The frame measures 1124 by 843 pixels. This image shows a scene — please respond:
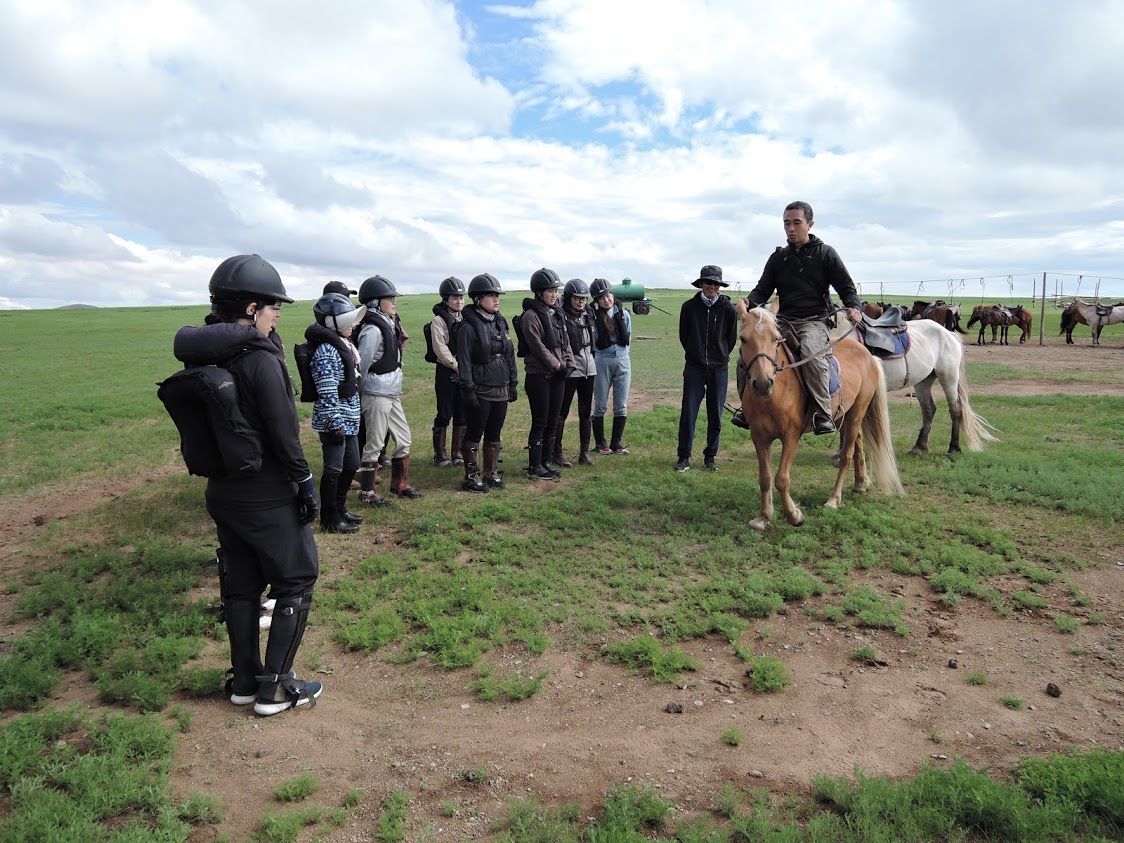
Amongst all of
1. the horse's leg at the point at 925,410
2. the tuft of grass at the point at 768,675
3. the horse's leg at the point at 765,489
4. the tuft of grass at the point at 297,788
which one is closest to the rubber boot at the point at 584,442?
the horse's leg at the point at 765,489

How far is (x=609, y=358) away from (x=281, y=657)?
7.07 meters

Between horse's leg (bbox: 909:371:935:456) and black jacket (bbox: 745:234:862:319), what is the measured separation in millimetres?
3689

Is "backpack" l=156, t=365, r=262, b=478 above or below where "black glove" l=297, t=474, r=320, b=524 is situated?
above

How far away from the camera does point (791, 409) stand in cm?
704

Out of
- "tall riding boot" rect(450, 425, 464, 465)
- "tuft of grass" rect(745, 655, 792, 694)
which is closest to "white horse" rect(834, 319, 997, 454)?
"tall riding boot" rect(450, 425, 464, 465)

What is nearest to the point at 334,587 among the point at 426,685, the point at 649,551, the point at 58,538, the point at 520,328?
the point at 426,685

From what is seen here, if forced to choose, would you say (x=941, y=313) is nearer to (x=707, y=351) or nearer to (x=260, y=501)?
(x=707, y=351)

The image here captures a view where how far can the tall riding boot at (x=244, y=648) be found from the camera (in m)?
4.04

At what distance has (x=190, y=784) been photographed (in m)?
3.42

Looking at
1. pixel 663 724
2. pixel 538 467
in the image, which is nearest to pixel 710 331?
pixel 538 467

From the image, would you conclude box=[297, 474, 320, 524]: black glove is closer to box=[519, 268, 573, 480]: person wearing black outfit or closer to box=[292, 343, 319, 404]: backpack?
box=[292, 343, 319, 404]: backpack

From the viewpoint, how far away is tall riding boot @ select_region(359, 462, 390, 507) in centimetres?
791

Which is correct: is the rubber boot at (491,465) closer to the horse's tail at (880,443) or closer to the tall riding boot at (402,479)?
the tall riding boot at (402,479)

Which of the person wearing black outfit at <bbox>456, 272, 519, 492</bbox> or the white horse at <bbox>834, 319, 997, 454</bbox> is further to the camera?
the white horse at <bbox>834, 319, 997, 454</bbox>
